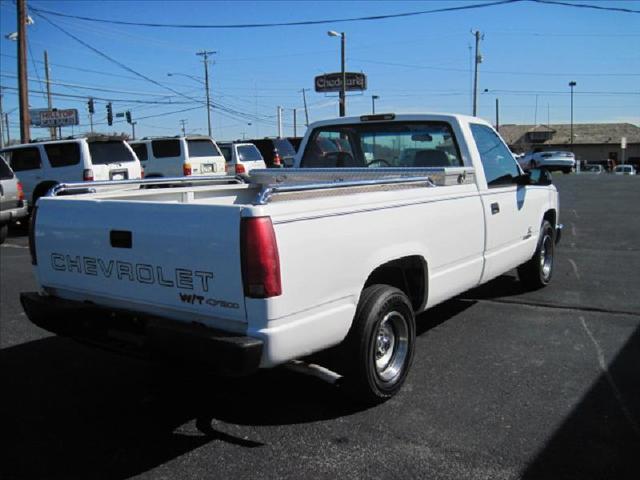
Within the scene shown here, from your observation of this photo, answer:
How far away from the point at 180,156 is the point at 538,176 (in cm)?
1323

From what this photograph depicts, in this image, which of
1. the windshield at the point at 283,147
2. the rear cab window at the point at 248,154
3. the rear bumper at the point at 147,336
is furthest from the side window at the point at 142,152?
the rear bumper at the point at 147,336

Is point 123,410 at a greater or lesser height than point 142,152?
lesser

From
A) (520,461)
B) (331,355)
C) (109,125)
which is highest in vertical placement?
(109,125)

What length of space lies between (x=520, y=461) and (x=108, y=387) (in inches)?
110

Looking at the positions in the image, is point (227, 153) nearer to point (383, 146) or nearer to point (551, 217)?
point (551, 217)

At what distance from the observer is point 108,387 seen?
170 inches

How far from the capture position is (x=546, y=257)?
694cm

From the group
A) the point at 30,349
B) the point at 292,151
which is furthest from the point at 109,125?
the point at 30,349

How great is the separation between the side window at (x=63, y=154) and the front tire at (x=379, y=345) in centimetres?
1125

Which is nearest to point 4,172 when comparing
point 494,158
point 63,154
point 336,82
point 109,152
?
point 63,154

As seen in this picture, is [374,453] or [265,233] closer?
[265,233]

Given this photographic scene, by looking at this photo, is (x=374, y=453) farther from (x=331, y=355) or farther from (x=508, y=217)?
(x=508, y=217)

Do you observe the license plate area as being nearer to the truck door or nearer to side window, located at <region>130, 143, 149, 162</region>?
side window, located at <region>130, 143, 149, 162</region>

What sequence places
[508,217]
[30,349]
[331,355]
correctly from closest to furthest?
[331,355], [30,349], [508,217]
